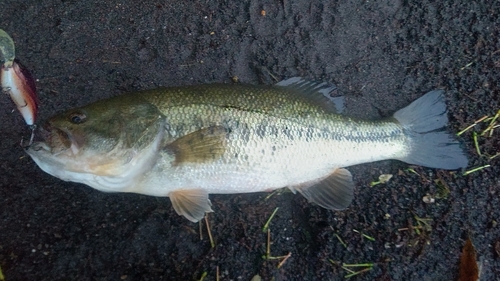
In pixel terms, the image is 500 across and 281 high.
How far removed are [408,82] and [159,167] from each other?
1841 millimetres

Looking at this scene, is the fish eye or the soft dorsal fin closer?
the fish eye

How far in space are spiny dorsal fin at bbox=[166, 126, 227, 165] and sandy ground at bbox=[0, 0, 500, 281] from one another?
0.56 metres

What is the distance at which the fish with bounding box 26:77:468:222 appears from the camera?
2557 millimetres

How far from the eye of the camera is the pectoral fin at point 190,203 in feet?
8.93

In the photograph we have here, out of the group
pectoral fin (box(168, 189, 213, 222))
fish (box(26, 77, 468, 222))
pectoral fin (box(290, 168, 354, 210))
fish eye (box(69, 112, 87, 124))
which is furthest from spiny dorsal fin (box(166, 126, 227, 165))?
pectoral fin (box(290, 168, 354, 210))

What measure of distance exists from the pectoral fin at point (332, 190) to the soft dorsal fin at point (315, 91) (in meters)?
0.40

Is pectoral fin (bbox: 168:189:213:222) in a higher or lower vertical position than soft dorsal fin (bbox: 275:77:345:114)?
lower

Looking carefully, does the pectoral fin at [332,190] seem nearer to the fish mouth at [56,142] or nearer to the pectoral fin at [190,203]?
the pectoral fin at [190,203]

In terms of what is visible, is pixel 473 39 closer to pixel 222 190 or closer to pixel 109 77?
pixel 222 190

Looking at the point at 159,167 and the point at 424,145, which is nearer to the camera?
the point at 159,167

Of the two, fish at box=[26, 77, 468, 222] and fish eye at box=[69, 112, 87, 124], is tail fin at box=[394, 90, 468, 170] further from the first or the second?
fish eye at box=[69, 112, 87, 124]

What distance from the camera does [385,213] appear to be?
3.09 meters

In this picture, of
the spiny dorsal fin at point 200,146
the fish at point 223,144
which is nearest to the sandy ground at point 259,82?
the fish at point 223,144

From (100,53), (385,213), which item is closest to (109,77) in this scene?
(100,53)
